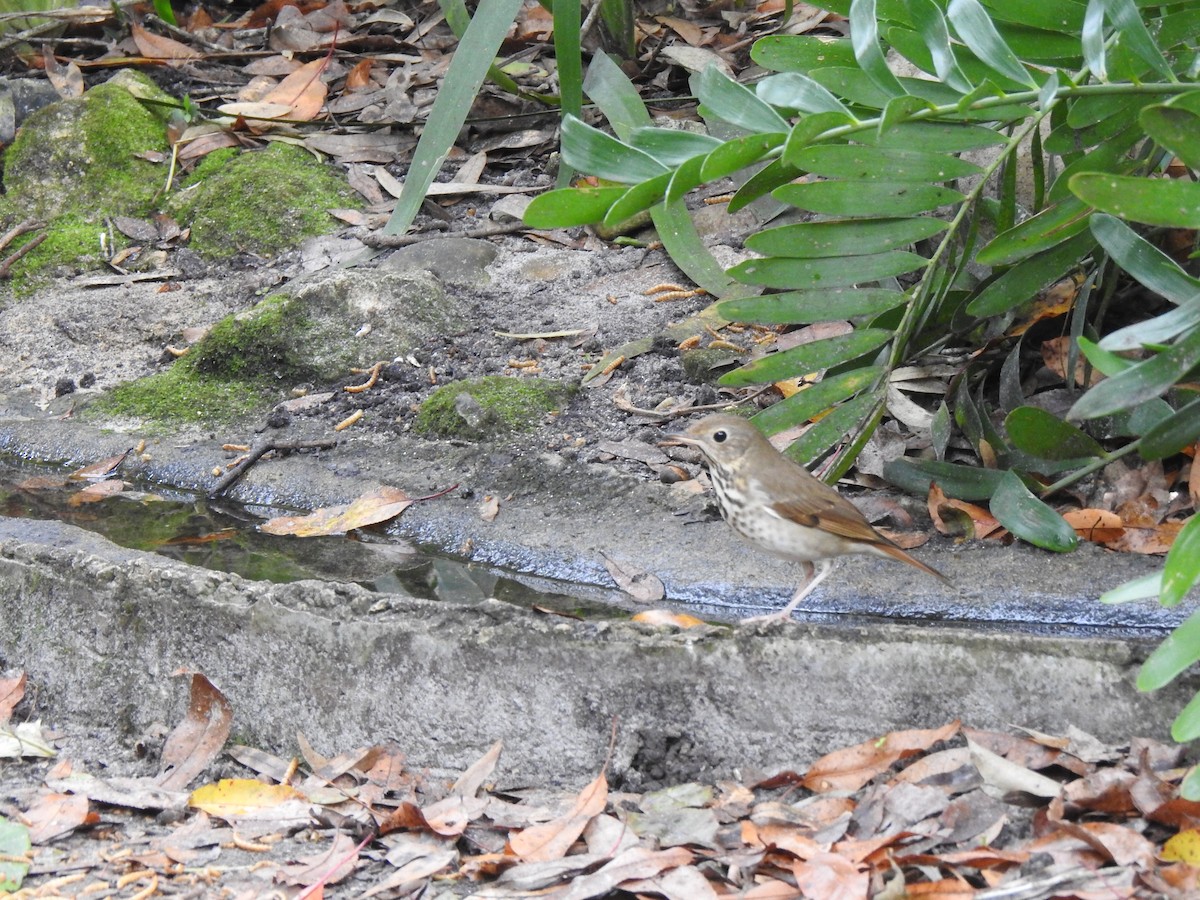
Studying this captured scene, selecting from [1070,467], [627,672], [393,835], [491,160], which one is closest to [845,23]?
[491,160]

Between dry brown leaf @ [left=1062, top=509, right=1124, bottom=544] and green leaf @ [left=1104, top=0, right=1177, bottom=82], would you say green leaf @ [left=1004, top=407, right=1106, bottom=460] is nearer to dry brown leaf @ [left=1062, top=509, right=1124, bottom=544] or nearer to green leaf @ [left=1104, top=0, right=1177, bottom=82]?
dry brown leaf @ [left=1062, top=509, right=1124, bottom=544]

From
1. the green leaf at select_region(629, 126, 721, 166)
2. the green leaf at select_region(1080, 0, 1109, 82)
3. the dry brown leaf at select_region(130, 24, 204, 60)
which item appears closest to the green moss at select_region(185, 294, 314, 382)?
the green leaf at select_region(629, 126, 721, 166)

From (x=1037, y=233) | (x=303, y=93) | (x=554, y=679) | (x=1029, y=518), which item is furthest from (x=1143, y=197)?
(x=303, y=93)

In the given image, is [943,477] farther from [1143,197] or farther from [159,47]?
[159,47]

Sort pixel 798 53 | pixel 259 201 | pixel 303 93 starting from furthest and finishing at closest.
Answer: pixel 303 93
pixel 259 201
pixel 798 53

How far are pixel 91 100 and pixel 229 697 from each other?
16.9 feet

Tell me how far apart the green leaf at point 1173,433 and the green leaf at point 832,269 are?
2.83 feet

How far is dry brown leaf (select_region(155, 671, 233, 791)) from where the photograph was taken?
3.50 metres

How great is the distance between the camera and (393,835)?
312 centimetres

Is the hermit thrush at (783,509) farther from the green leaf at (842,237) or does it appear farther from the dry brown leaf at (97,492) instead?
the dry brown leaf at (97,492)

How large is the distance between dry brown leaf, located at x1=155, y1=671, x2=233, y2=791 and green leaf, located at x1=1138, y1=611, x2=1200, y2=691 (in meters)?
2.27

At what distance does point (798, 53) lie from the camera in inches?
163

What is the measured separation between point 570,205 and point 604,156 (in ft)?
0.59

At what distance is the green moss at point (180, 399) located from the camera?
5.63 m
